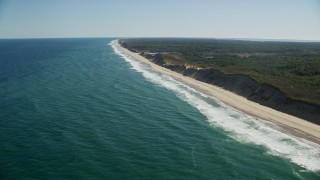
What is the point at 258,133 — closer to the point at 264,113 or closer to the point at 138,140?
the point at 264,113

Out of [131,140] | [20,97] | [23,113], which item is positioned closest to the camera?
[131,140]

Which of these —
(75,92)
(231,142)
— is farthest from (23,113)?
(231,142)

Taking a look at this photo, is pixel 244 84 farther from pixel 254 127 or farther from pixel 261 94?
pixel 254 127

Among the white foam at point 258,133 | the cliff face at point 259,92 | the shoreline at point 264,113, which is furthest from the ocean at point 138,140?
the cliff face at point 259,92

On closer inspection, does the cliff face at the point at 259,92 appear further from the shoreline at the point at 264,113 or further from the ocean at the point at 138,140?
the ocean at the point at 138,140

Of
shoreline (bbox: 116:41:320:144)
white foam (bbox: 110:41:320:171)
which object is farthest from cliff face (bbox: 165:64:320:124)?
white foam (bbox: 110:41:320:171)

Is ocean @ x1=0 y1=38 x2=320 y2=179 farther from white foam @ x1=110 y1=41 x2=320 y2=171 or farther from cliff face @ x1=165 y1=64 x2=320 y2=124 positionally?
cliff face @ x1=165 y1=64 x2=320 y2=124
